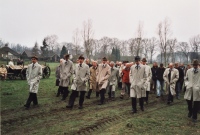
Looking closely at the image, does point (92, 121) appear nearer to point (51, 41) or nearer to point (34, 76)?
point (34, 76)

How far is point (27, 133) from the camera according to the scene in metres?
3.80

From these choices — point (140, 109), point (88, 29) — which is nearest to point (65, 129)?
point (140, 109)

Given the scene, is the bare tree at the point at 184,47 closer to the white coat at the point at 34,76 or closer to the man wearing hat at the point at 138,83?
the man wearing hat at the point at 138,83

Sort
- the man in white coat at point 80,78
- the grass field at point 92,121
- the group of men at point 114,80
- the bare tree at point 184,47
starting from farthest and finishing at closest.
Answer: the bare tree at point 184,47 < the man in white coat at point 80,78 < the group of men at point 114,80 < the grass field at point 92,121

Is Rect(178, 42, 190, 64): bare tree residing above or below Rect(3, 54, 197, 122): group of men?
above

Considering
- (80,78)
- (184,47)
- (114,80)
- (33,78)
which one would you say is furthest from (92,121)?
Answer: (184,47)

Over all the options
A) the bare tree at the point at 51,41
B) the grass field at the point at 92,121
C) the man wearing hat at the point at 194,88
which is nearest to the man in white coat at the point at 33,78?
the grass field at the point at 92,121

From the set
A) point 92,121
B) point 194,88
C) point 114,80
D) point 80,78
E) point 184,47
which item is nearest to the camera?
point 92,121

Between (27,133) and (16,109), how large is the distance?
90.4 inches

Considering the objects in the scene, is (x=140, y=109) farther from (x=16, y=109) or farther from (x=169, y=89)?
(x=16, y=109)

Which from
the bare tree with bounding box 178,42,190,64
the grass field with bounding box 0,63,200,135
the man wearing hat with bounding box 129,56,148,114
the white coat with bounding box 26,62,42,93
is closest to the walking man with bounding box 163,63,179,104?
the grass field with bounding box 0,63,200,135

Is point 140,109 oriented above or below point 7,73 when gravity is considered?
below

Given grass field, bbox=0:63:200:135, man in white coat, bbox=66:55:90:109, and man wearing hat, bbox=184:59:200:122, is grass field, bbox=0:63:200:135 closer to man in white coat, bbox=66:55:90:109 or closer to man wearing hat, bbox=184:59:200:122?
man wearing hat, bbox=184:59:200:122

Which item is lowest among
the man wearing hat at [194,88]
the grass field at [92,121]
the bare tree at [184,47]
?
the grass field at [92,121]
